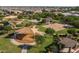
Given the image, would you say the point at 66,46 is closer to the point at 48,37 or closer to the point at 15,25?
the point at 48,37

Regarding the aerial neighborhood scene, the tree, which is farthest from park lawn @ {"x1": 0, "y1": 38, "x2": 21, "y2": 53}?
the tree

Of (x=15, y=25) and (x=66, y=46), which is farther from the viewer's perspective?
(x=15, y=25)

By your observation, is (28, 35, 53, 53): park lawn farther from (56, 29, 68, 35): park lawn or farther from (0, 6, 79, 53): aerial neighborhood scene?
(56, 29, 68, 35): park lawn

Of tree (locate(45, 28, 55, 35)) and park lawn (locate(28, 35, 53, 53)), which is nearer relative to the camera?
park lawn (locate(28, 35, 53, 53))

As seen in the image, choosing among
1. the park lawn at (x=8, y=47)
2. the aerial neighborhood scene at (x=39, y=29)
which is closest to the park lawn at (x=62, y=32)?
the aerial neighborhood scene at (x=39, y=29)
